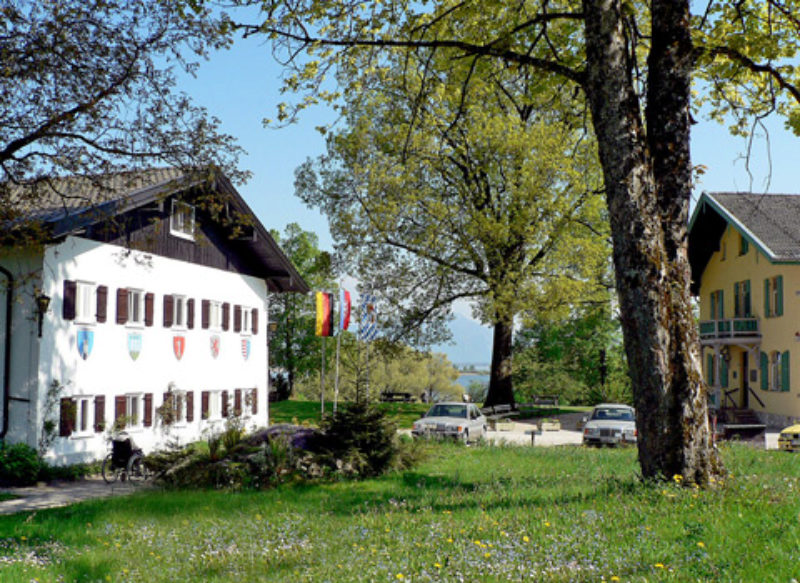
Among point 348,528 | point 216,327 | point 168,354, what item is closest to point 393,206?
point 216,327

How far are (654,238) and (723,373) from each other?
1385 inches

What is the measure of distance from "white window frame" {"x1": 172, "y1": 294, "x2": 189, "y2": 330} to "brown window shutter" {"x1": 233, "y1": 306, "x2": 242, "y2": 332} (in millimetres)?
3488

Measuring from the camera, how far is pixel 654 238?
10.1 meters

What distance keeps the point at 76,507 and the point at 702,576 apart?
1057cm

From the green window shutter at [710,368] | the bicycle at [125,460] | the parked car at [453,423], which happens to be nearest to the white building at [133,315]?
the bicycle at [125,460]

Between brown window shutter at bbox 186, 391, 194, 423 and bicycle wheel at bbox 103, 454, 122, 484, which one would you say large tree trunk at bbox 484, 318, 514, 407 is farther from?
bicycle wheel at bbox 103, 454, 122, 484

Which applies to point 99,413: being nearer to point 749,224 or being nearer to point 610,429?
point 610,429

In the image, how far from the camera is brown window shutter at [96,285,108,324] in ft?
77.0

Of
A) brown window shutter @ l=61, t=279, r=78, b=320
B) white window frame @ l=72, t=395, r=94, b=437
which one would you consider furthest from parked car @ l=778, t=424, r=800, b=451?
brown window shutter @ l=61, t=279, r=78, b=320

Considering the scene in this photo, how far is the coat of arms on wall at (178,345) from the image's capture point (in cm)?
2736

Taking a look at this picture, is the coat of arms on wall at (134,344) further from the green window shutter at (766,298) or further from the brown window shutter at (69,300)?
the green window shutter at (766,298)

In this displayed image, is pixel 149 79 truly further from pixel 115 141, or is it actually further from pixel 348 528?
pixel 348 528

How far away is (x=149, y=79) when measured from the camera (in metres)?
16.0

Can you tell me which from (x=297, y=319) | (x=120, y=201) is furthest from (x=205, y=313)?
(x=297, y=319)
